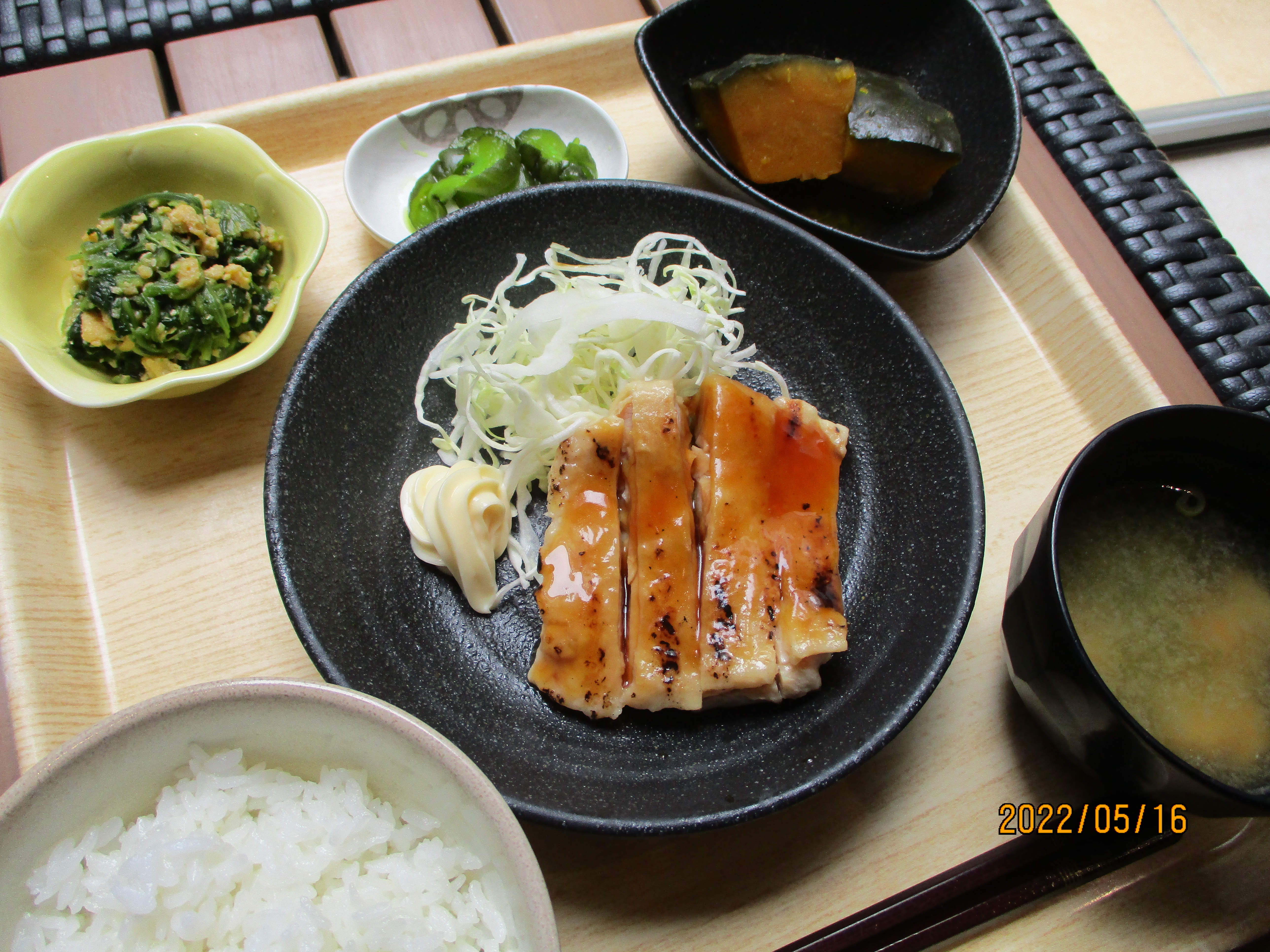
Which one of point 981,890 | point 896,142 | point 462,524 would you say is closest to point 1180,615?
point 981,890

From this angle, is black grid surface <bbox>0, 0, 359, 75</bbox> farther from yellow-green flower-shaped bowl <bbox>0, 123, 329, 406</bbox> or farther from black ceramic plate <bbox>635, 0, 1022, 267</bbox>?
black ceramic plate <bbox>635, 0, 1022, 267</bbox>

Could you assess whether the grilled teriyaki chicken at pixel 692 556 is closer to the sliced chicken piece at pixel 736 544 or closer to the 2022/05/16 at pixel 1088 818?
the sliced chicken piece at pixel 736 544

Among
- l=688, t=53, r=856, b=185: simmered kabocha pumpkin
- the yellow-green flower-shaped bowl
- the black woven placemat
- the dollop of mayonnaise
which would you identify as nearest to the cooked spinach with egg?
the yellow-green flower-shaped bowl

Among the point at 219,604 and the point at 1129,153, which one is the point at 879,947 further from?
the point at 1129,153

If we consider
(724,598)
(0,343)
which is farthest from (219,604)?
(724,598)

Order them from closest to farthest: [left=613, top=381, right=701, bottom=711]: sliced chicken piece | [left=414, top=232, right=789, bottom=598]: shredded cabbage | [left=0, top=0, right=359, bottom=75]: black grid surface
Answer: [left=613, top=381, right=701, bottom=711]: sliced chicken piece
[left=414, top=232, right=789, bottom=598]: shredded cabbage
[left=0, top=0, right=359, bottom=75]: black grid surface

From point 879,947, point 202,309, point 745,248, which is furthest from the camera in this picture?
point 745,248
